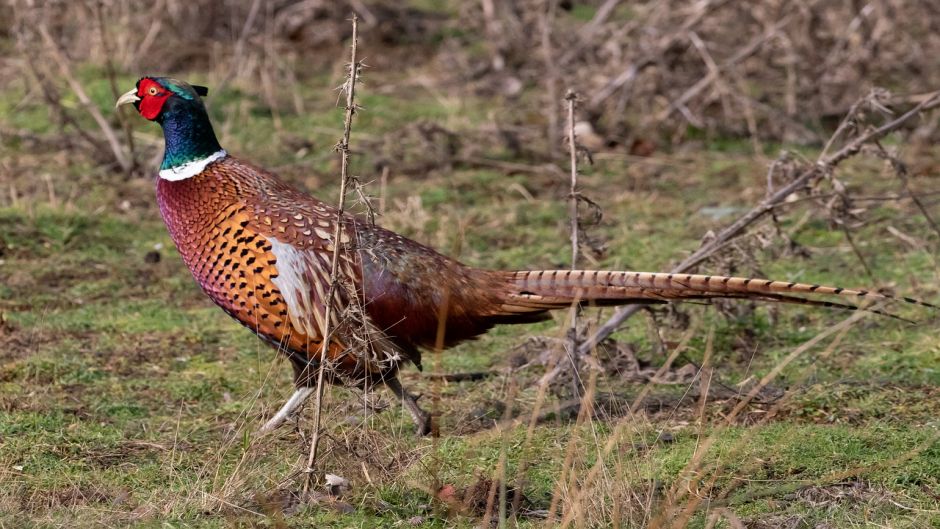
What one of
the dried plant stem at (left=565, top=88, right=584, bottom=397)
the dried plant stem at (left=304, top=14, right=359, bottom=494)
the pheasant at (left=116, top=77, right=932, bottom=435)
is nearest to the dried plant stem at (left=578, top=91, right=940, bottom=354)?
the dried plant stem at (left=565, top=88, right=584, bottom=397)

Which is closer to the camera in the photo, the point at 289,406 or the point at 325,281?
the point at 325,281

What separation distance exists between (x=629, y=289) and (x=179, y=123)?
159 cm

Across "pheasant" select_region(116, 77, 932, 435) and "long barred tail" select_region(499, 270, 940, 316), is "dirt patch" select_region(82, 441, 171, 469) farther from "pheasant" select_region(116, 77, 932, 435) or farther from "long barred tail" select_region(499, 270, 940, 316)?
"long barred tail" select_region(499, 270, 940, 316)

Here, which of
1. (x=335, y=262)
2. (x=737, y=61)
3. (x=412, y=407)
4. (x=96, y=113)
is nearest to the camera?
(x=335, y=262)

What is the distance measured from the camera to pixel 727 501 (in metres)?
3.32

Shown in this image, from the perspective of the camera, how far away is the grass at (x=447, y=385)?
3.32 meters

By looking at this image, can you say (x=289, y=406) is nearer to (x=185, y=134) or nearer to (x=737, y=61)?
(x=185, y=134)

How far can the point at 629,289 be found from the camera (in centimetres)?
358

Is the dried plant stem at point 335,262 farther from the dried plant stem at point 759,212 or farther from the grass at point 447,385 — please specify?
the dried plant stem at point 759,212

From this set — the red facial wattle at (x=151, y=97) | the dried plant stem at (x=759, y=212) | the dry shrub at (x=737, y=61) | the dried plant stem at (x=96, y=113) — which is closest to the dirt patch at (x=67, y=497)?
the red facial wattle at (x=151, y=97)

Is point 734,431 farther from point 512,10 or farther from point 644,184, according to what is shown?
point 512,10

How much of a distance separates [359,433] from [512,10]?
5576 millimetres

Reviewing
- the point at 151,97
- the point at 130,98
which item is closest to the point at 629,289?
the point at 151,97

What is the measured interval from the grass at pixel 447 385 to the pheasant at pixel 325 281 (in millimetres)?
179
